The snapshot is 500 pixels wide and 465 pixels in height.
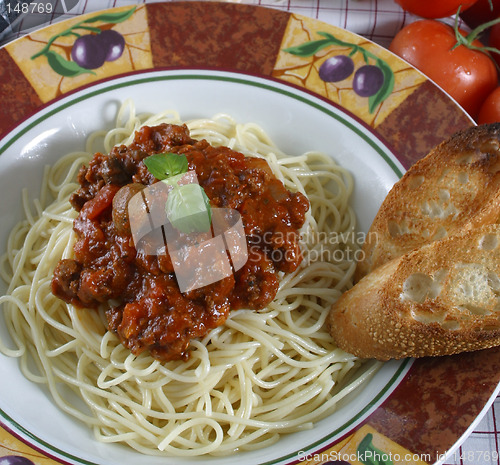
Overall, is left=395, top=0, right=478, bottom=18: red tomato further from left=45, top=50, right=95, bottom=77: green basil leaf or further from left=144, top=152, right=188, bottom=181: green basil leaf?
left=144, top=152, right=188, bottom=181: green basil leaf

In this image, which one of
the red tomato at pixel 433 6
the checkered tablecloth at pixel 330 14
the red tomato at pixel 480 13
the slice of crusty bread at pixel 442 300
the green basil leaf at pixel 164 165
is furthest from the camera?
the red tomato at pixel 480 13

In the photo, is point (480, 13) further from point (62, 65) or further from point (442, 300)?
point (62, 65)

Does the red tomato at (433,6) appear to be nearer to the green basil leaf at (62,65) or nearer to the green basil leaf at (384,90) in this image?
the green basil leaf at (384,90)

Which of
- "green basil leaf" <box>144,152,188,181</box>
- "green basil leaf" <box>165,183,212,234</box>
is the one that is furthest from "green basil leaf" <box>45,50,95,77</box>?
"green basil leaf" <box>165,183,212,234</box>

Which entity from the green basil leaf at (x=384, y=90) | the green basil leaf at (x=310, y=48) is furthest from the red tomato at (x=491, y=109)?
the green basil leaf at (x=310, y=48)

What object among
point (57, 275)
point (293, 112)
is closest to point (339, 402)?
point (57, 275)

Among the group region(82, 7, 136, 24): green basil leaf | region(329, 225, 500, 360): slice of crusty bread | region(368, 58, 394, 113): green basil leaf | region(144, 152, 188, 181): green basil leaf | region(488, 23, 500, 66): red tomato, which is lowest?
region(329, 225, 500, 360): slice of crusty bread

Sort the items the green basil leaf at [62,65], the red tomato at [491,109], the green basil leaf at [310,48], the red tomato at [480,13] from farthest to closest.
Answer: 1. the red tomato at [480,13]
2. the red tomato at [491,109]
3. the green basil leaf at [310,48]
4. the green basil leaf at [62,65]
